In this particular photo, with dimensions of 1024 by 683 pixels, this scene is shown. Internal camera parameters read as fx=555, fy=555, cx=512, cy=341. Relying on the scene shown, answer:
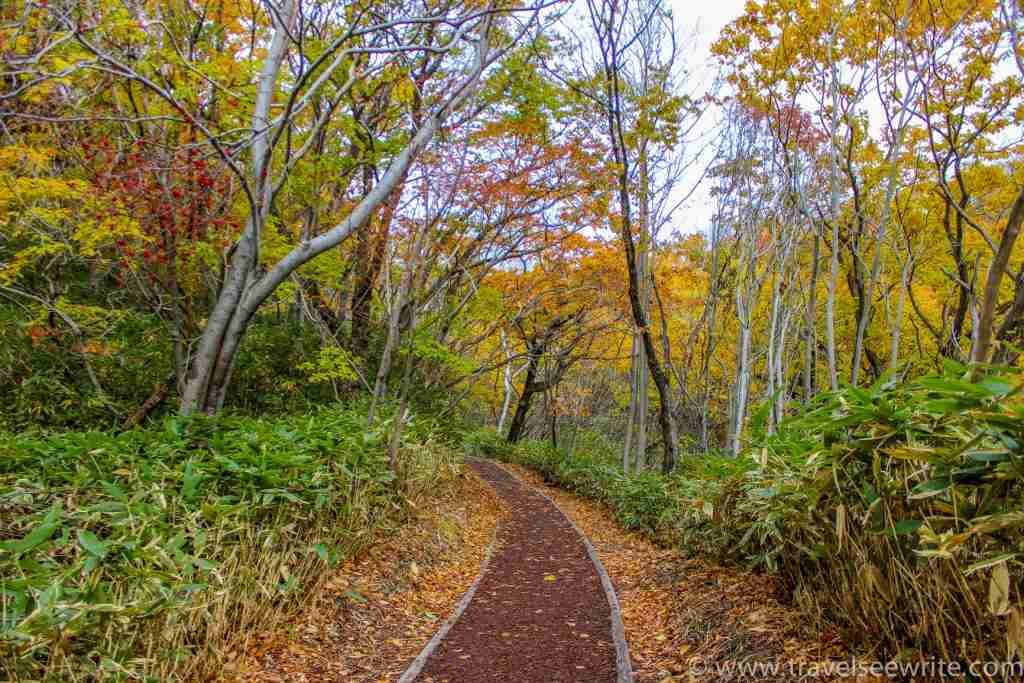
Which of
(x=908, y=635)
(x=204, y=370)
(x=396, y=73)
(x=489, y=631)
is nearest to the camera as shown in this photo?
(x=908, y=635)

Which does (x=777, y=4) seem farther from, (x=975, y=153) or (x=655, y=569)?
(x=655, y=569)

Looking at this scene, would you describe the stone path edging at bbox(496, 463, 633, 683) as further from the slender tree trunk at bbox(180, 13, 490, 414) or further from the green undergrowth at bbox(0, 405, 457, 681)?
the slender tree trunk at bbox(180, 13, 490, 414)

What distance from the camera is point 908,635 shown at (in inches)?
94.6

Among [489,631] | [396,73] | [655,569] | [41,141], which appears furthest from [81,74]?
[655,569]

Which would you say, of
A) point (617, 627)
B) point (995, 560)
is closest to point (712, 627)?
point (617, 627)

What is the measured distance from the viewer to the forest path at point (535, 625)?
159 inches

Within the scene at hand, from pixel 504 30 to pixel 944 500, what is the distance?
25.4 ft

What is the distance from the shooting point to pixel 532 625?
16.3ft

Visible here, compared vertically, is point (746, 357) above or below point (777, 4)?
below

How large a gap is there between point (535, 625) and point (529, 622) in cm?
9

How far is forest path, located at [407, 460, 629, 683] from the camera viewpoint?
159 inches

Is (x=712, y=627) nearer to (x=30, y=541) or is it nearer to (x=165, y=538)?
(x=165, y=538)

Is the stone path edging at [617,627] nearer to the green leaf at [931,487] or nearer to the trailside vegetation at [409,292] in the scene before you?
the trailside vegetation at [409,292]

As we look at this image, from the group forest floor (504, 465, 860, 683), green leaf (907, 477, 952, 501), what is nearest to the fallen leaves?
forest floor (504, 465, 860, 683)
